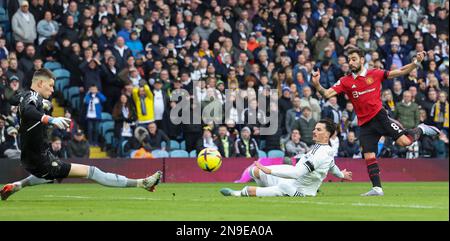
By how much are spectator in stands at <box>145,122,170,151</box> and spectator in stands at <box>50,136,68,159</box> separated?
2.54 meters

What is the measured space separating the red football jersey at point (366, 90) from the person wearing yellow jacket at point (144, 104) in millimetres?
9886

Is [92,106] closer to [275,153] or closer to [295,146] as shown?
[275,153]

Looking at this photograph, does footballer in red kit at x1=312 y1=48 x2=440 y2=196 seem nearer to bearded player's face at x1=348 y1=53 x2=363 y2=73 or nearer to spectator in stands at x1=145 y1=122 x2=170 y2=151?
bearded player's face at x1=348 y1=53 x2=363 y2=73

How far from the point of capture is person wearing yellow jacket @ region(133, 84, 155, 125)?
27477mm

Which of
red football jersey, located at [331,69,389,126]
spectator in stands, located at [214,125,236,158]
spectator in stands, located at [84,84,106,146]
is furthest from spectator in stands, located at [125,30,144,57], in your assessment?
red football jersey, located at [331,69,389,126]

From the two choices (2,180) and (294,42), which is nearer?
(2,180)

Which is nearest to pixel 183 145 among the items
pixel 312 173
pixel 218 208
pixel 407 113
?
pixel 407 113

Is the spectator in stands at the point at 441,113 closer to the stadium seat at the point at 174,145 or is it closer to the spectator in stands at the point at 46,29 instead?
the stadium seat at the point at 174,145

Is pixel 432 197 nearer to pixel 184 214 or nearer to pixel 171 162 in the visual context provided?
pixel 184 214

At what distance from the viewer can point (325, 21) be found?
33781 mm

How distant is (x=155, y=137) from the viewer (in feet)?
90.3
